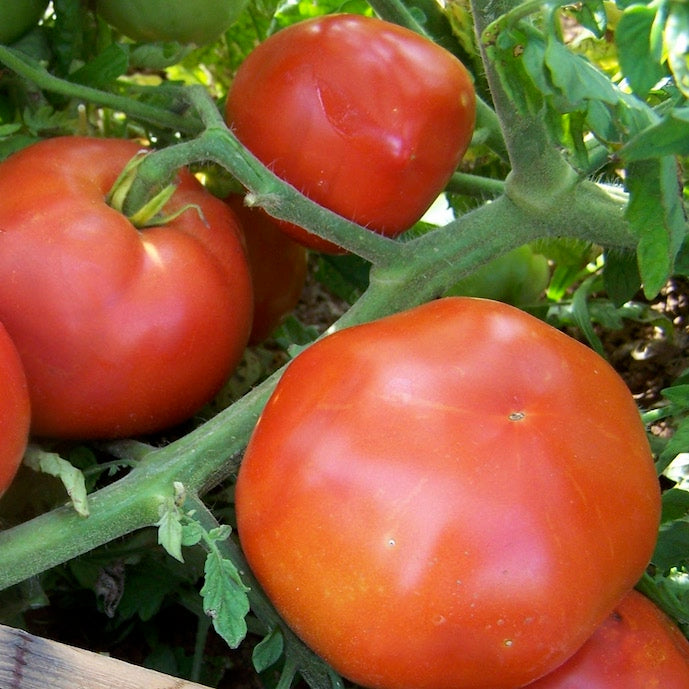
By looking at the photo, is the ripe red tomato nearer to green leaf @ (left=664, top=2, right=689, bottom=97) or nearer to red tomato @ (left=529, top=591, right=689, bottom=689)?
red tomato @ (left=529, top=591, right=689, bottom=689)

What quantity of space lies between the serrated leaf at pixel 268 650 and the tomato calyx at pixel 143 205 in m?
0.43

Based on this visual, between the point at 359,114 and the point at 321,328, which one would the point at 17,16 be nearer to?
the point at 359,114

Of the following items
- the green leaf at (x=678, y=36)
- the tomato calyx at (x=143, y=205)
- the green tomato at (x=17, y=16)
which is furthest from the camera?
the green tomato at (x=17, y=16)

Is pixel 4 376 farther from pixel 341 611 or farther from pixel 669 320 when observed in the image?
pixel 669 320

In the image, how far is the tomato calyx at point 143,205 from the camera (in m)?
1.00

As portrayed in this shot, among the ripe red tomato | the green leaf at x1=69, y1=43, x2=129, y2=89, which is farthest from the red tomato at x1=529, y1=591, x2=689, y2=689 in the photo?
the green leaf at x1=69, y1=43, x2=129, y2=89

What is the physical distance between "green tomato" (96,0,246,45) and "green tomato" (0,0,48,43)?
0.26ft

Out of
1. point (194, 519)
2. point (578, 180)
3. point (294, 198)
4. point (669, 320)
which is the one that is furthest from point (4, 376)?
point (669, 320)

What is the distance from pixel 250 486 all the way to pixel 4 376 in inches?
9.2

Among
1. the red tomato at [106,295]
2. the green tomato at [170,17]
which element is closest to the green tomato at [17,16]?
the green tomato at [170,17]

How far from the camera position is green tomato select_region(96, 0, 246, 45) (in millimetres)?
1208

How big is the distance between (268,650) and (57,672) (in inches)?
8.8

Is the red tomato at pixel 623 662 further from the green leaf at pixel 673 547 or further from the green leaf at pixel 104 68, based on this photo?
the green leaf at pixel 104 68

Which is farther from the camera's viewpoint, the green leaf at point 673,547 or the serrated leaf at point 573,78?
the green leaf at point 673,547
